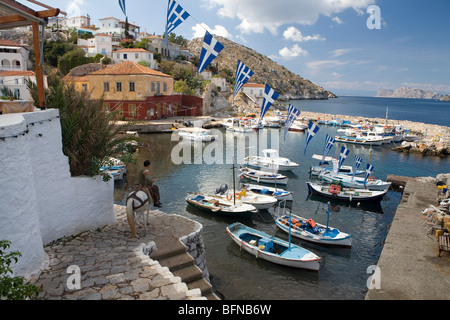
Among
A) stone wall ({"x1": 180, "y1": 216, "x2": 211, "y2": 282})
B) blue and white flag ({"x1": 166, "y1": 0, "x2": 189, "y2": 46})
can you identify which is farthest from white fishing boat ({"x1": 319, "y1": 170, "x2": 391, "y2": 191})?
blue and white flag ({"x1": 166, "y1": 0, "x2": 189, "y2": 46})

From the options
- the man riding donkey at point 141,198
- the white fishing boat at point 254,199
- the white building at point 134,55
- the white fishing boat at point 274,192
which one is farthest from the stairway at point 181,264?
the white building at point 134,55

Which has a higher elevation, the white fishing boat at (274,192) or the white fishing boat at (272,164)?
the white fishing boat at (272,164)

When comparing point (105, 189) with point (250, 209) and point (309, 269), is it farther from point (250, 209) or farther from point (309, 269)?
point (250, 209)

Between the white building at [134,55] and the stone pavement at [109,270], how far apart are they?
223 feet

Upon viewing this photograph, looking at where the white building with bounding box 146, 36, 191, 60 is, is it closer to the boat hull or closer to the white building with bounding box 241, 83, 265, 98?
the white building with bounding box 241, 83, 265, 98

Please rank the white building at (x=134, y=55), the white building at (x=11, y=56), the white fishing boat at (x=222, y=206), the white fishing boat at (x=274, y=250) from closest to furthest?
the white fishing boat at (x=274, y=250), the white fishing boat at (x=222, y=206), the white building at (x=11, y=56), the white building at (x=134, y=55)

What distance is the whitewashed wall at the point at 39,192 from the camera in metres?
6.43

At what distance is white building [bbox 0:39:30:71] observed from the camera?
5431 cm

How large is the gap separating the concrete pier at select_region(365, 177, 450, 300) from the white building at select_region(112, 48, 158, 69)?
66.6 meters

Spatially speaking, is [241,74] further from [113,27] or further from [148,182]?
[113,27]

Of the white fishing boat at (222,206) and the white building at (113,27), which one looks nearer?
the white fishing boat at (222,206)

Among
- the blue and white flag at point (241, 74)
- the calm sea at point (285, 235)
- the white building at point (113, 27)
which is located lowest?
the calm sea at point (285, 235)

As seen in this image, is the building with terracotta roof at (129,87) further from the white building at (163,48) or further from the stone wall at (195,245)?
the stone wall at (195,245)

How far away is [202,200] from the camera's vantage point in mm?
21938
